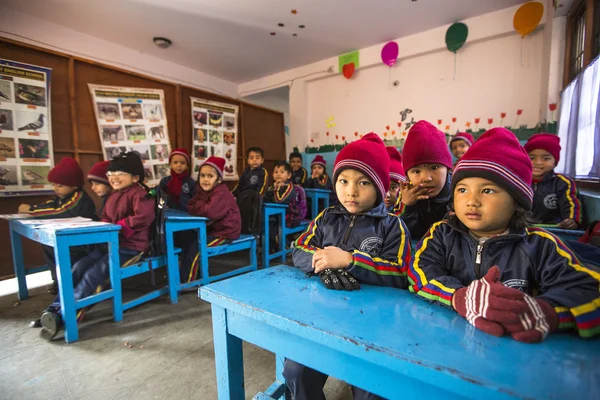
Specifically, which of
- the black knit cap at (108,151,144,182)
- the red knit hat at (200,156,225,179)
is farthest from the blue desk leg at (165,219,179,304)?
the red knit hat at (200,156,225,179)

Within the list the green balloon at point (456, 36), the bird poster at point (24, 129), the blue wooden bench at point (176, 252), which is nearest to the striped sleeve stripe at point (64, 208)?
the bird poster at point (24, 129)

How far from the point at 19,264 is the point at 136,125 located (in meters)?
2.10

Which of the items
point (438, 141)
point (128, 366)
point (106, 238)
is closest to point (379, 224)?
point (438, 141)

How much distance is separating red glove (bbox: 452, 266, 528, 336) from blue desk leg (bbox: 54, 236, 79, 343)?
2.02 m

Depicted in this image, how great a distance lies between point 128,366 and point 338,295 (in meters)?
1.37

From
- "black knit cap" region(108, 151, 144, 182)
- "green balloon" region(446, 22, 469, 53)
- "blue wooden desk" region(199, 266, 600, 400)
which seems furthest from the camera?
"green balloon" region(446, 22, 469, 53)

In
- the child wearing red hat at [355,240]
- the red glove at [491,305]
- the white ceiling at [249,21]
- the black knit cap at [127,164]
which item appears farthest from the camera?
the white ceiling at [249,21]

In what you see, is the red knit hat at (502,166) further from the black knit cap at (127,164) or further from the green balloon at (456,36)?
the green balloon at (456,36)

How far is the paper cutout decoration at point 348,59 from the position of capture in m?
4.75

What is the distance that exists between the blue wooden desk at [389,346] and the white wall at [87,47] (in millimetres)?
4790

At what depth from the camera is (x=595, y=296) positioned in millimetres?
582

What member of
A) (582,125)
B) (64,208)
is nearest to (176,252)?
(64,208)

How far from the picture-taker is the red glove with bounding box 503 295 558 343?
53 cm

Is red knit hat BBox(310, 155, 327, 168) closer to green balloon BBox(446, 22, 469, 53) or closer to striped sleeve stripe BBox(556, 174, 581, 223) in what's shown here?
green balloon BBox(446, 22, 469, 53)
